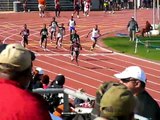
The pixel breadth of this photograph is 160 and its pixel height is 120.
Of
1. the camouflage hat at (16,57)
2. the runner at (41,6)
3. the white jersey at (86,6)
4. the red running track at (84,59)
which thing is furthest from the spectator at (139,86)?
the white jersey at (86,6)

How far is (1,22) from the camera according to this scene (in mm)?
39719

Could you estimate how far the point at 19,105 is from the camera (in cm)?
305

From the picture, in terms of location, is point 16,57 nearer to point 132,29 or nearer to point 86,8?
point 132,29

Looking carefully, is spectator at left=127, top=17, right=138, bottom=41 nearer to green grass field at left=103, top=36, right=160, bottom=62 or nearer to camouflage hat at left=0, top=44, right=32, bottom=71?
green grass field at left=103, top=36, right=160, bottom=62

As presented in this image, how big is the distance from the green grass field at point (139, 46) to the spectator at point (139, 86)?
21.3 meters

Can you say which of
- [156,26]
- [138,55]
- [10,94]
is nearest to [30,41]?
[138,55]

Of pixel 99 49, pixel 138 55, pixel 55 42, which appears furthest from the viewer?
pixel 55 42

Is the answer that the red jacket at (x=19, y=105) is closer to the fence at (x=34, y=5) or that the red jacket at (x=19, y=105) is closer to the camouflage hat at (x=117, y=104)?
the camouflage hat at (x=117, y=104)

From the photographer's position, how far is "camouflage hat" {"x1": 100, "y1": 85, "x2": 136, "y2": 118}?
3111mm

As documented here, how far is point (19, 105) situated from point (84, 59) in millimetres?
23584

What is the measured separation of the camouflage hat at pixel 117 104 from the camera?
3111 mm

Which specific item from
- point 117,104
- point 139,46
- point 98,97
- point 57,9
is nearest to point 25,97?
point 117,104

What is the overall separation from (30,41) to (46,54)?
4.47m

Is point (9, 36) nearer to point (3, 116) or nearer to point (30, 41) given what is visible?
point (30, 41)
